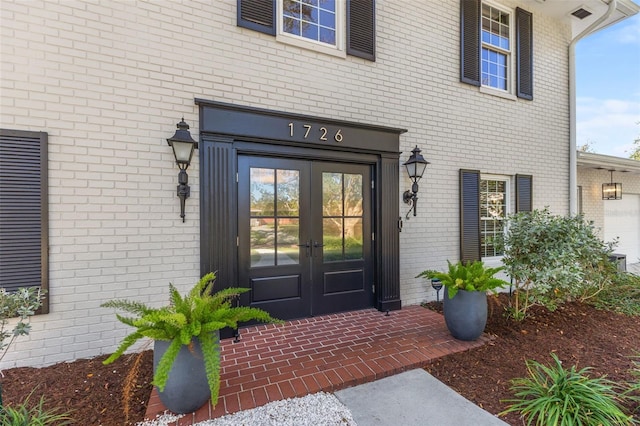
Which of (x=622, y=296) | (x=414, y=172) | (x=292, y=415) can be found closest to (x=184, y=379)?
(x=292, y=415)

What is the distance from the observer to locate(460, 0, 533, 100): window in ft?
16.3

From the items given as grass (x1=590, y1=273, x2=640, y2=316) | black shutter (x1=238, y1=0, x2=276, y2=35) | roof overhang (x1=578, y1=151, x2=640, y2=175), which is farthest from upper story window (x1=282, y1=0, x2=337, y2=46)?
roof overhang (x1=578, y1=151, x2=640, y2=175)

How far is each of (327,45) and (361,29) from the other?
565 mm

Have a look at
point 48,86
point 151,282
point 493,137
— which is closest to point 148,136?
point 48,86

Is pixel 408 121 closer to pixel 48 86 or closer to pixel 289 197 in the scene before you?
pixel 289 197

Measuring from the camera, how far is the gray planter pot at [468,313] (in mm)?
2953

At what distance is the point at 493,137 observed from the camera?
500 centimetres

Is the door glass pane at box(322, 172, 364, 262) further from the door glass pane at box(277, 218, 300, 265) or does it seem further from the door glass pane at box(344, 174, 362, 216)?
the door glass pane at box(277, 218, 300, 265)

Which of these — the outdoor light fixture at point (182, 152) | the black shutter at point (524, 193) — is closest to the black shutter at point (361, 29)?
the outdoor light fixture at point (182, 152)

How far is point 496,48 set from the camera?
5105mm

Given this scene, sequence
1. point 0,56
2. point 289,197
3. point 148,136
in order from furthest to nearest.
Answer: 1. point 289,197
2. point 148,136
3. point 0,56

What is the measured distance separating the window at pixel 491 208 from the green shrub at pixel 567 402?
3.02 m

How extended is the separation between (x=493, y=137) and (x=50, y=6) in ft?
19.9

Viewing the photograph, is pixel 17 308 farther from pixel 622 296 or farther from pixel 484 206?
pixel 622 296
